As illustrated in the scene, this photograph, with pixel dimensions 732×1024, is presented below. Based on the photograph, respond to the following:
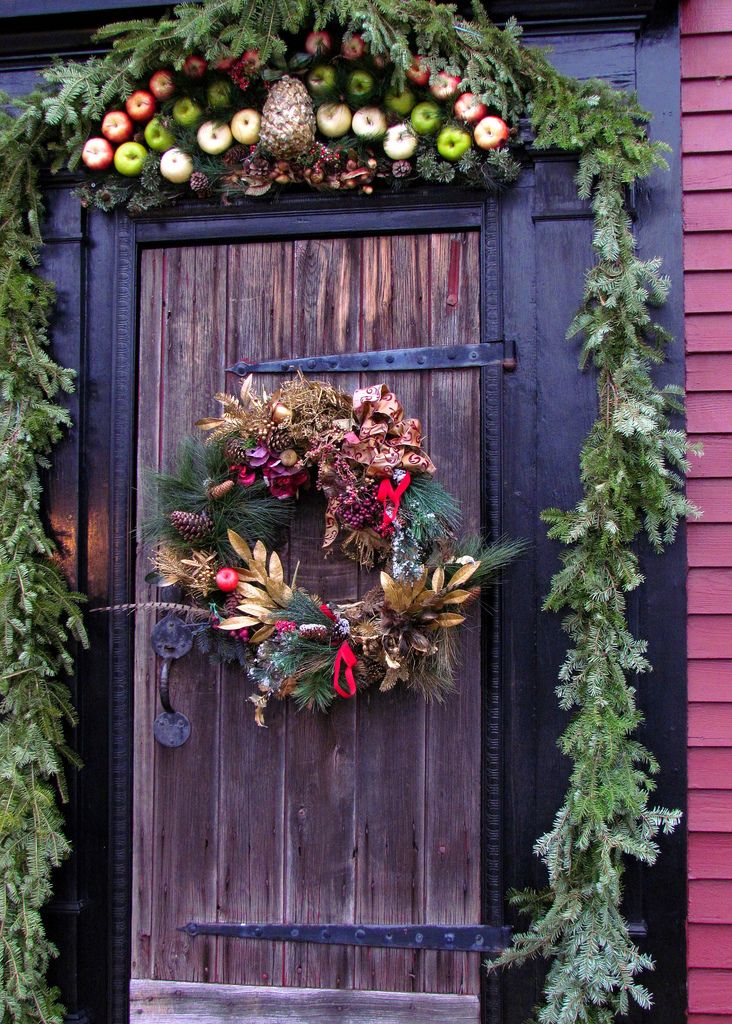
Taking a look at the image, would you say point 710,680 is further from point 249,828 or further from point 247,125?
point 247,125

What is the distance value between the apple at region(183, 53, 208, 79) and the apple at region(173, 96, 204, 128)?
71 millimetres

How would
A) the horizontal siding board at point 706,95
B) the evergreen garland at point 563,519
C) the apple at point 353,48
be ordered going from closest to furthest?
the evergreen garland at point 563,519 → the apple at point 353,48 → the horizontal siding board at point 706,95

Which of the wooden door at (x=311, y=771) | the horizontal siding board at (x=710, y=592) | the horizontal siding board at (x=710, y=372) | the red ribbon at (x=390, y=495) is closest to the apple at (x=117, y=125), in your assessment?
the wooden door at (x=311, y=771)

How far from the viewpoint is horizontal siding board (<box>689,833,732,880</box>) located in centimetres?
194

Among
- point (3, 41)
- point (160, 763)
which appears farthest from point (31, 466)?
point (3, 41)

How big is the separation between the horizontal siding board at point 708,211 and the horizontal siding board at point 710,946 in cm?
186

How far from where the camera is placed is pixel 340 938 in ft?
6.55

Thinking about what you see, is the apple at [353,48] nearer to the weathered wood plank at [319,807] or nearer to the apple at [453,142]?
the apple at [453,142]

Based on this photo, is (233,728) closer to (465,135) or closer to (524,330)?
(524,330)

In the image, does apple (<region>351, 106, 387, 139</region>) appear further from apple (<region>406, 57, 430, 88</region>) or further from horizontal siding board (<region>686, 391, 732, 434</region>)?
horizontal siding board (<region>686, 391, 732, 434</region>)

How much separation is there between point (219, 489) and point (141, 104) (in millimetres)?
1091

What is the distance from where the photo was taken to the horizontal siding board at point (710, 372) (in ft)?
6.46

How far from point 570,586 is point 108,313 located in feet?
4.94

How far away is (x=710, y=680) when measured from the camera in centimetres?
196
